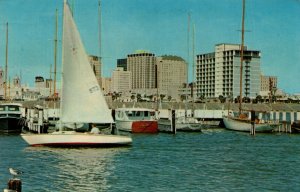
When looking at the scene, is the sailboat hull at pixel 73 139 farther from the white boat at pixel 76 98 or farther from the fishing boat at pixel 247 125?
the fishing boat at pixel 247 125

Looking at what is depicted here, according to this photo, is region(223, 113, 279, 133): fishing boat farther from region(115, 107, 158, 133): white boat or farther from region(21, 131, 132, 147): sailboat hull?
region(21, 131, 132, 147): sailboat hull

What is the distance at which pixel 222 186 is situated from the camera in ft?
111

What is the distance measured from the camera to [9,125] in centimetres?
7994

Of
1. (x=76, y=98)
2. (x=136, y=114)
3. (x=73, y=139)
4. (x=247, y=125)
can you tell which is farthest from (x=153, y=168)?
(x=247, y=125)

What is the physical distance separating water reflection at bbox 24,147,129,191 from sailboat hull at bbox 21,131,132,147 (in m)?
0.55

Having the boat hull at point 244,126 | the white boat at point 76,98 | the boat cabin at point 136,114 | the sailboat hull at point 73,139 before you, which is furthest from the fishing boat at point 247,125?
the sailboat hull at point 73,139

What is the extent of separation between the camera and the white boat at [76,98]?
53.6 meters

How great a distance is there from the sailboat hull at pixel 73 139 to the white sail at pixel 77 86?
1.45 metres

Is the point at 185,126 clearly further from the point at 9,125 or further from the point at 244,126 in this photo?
the point at 9,125

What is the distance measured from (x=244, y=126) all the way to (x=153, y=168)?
58.2 meters

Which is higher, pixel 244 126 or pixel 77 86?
pixel 77 86

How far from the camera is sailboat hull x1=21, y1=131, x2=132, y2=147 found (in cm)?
5297

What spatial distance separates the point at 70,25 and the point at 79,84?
216 inches

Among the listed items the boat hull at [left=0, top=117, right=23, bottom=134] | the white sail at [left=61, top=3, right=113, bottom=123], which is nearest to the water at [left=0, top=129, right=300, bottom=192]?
the white sail at [left=61, top=3, right=113, bottom=123]
